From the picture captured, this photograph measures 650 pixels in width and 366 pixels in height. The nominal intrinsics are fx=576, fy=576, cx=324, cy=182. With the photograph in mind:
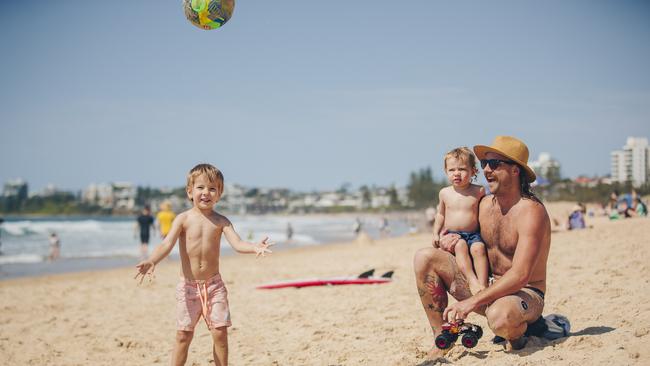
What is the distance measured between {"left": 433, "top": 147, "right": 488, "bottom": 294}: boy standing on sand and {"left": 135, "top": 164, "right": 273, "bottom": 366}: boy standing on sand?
1.60 m

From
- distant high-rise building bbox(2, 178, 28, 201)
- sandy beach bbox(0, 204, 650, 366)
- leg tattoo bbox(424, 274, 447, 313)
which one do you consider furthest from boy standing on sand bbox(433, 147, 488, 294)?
distant high-rise building bbox(2, 178, 28, 201)

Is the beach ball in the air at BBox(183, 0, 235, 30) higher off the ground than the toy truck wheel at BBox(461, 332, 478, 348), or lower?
higher

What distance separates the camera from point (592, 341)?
4.33 meters

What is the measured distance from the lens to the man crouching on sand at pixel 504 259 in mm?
4066

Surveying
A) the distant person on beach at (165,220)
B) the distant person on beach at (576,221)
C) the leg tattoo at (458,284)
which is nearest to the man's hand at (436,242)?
the leg tattoo at (458,284)

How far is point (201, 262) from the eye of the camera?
4523 millimetres

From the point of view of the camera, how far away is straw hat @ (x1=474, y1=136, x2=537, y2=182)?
4238 millimetres

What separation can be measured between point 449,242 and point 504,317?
0.88m

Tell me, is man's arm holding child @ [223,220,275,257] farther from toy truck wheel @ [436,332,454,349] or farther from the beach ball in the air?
the beach ball in the air

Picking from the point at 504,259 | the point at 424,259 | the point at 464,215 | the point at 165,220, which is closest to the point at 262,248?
the point at 424,259

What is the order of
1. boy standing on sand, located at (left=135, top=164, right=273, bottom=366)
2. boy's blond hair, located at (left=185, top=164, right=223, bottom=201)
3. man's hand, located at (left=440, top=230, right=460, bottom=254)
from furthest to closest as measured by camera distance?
man's hand, located at (left=440, top=230, right=460, bottom=254)
boy's blond hair, located at (left=185, top=164, right=223, bottom=201)
boy standing on sand, located at (left=135, top=164, right=273, bottom=366)

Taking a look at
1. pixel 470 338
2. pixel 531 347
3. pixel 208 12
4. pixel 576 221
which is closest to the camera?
pixel 470 338

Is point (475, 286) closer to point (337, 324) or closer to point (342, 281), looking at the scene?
point (337, 324)

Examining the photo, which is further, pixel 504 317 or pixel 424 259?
pixel 424 259
